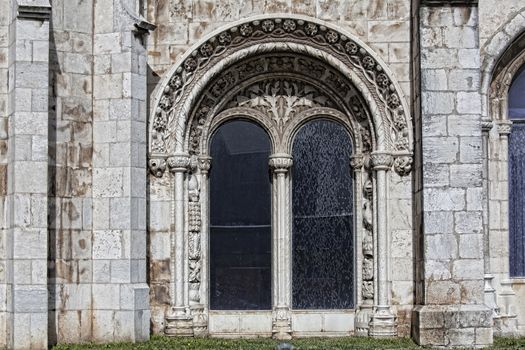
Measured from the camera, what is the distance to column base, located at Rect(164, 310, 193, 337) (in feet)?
54.6

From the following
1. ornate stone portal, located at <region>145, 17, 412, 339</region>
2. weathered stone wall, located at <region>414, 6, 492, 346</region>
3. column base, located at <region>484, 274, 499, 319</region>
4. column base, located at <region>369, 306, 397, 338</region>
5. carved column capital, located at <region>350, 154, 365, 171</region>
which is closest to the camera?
weathered stone wall, located at <region>414, 6, 492, 346</region>

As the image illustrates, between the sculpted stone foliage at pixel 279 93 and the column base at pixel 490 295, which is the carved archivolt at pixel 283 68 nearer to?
the sculpted stone foliage at pixel 279 93

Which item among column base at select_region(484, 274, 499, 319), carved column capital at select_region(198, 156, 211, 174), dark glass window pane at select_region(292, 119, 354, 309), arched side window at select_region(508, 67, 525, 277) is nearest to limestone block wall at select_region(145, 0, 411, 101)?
carved column capital at select_region(198, 156, 211, 174)

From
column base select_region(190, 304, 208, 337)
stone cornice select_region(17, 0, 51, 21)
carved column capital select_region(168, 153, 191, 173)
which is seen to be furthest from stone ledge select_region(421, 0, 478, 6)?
column base select_region(190, 304, 208, 337)

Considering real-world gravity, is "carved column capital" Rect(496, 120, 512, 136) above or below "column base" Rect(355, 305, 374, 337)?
above

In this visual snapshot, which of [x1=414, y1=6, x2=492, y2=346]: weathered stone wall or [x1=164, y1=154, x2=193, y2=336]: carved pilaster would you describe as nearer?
[x1=414, y1=6, x2=492, y2=346]: weathered stone wall

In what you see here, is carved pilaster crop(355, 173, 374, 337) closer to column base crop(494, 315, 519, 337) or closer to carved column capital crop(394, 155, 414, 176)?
carved column capital crop(394, 155, 414, 176)

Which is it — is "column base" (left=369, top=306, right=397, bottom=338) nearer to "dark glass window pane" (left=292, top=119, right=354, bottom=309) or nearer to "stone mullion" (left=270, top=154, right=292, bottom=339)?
"dark glass window pane" (left=292, top=119, right=354, bottom=309)

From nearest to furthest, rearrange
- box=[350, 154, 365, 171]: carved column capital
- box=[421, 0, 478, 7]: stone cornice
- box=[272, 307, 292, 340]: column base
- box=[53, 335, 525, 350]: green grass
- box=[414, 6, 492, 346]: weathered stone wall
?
box=[53, 335, 525, 350]: green grass < box=[414, 6, 492, 346]: weathered stone wall < box=[421, 0, 478, 7]: stone cornice < box=[272, 307, 292, 340]: column base < box=[350, 154, 365, 171]: carved column capital

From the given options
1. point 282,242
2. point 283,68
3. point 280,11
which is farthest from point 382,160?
point 280,11

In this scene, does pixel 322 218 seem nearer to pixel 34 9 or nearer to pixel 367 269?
pixel 367 269

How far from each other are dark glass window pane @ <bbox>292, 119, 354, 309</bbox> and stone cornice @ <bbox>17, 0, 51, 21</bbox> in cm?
439

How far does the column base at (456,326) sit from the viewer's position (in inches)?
A: 608

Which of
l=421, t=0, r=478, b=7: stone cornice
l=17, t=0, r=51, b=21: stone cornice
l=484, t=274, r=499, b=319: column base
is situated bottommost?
l=484, t=274, r=499, b=319: column base
